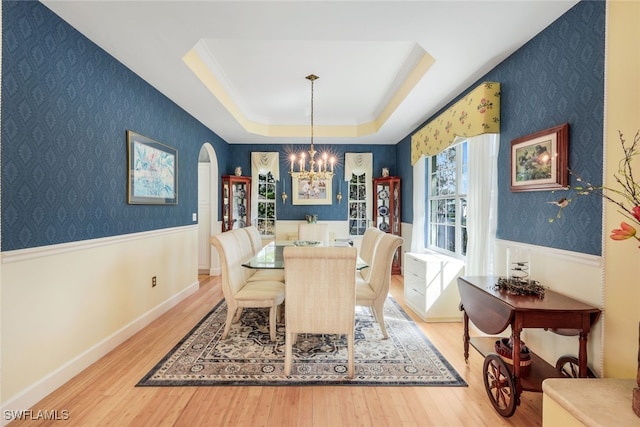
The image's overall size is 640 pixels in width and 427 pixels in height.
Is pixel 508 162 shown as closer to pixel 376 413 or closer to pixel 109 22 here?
pixel 376 413

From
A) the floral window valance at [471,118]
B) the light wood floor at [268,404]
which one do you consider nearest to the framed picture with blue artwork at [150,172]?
the light wood floor at [268,404]

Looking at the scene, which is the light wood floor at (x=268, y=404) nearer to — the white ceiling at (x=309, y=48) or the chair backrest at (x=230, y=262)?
the chair backrest at (x=230, y=262)

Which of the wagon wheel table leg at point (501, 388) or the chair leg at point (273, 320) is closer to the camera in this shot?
the wagon wheel table leg at point (501, 388)

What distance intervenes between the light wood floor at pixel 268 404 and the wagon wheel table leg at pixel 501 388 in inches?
2.6

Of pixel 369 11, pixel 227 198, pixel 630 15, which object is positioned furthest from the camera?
pixel 227 198

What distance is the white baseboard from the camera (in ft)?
5.95

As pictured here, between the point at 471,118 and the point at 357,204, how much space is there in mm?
3434

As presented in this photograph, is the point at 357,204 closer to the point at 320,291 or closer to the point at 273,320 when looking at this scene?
the point at 273,320

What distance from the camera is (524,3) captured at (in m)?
1.91

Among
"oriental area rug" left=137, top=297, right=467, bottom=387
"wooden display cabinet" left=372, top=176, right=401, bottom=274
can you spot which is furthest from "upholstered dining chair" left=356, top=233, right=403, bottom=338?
"wooden display cabinet" left=372, top=176, right=401, bottom=274

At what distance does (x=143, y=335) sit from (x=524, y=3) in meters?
4.07

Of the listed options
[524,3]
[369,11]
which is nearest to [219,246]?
[369,11]

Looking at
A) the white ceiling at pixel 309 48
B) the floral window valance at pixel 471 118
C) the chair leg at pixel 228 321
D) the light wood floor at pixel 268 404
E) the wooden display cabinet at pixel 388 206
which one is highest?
the white ceiling at pixel 309 48

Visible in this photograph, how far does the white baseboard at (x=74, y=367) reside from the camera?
181cm
